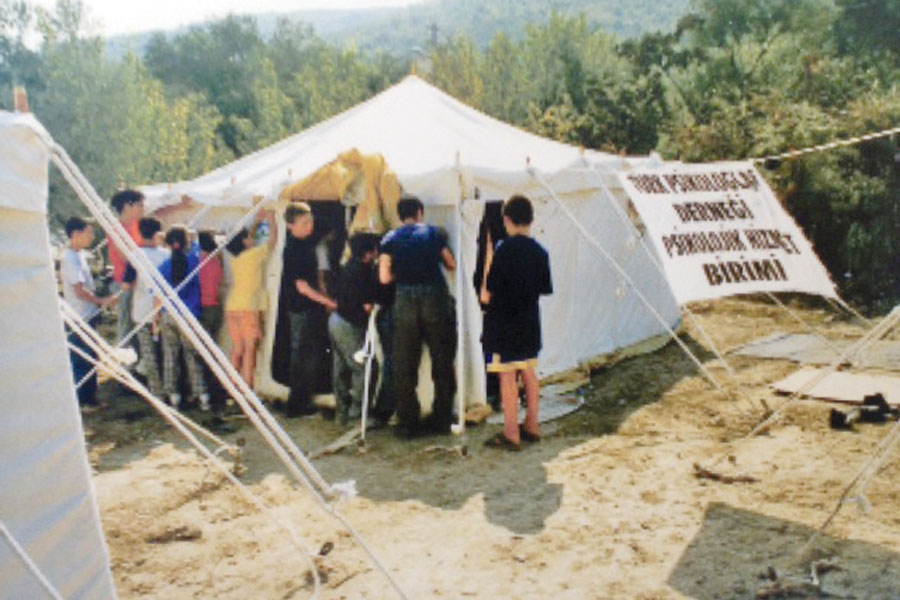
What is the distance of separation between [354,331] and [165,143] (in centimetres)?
1783

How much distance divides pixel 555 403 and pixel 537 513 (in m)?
2.36

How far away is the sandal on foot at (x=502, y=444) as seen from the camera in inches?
239

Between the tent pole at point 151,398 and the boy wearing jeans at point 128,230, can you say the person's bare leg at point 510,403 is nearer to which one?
the tent pole at point 151,398

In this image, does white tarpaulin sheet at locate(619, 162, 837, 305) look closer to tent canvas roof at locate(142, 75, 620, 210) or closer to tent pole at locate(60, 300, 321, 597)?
tent canvas roof at locate(142, 75, 620, 210)

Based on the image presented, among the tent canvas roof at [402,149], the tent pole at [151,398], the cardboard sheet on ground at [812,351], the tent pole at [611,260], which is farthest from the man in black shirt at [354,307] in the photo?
the cardboard sheet on ground at [812,351]

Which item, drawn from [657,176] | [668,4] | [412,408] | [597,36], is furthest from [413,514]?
[668,4]

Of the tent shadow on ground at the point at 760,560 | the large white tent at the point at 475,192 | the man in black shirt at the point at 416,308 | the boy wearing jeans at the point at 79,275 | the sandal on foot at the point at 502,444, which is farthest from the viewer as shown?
the boy wearing jeans at the point at 79,275

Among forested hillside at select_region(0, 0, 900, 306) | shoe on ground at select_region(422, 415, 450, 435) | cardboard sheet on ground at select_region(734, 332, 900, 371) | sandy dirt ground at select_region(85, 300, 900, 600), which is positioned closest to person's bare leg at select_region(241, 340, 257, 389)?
sandy dirt ground at select_region(85, 300, 900, 600)

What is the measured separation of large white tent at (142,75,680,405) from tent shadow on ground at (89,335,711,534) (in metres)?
0.67

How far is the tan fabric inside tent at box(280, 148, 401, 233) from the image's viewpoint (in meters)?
6.70

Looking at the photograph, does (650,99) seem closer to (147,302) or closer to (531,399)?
(531,399)

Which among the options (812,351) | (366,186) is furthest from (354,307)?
(812,351)

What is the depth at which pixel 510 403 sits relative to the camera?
5973 millimetres

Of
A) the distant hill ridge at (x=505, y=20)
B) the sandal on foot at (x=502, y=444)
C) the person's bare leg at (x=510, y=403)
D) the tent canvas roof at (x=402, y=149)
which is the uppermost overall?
the distant hill ridge at (x=505, y=20)
